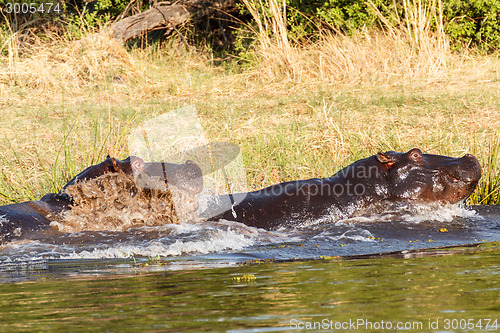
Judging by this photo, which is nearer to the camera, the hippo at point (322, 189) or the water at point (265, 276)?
the water at point (265, 276)

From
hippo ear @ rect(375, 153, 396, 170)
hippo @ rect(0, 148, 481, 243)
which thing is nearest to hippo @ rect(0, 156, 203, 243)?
hippo @ rect(0, 148, 481, 243)

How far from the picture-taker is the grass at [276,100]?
274 inches

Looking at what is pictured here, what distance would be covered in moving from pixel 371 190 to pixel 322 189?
0.33 metres

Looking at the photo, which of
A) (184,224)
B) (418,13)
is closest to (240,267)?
(184,224)

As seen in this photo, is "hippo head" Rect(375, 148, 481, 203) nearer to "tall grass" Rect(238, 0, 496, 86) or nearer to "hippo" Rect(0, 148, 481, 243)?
"hippo" Rect(0, 148, 481, 243)

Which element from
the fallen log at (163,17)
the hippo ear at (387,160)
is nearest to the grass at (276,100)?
the fallen log at (163,17)

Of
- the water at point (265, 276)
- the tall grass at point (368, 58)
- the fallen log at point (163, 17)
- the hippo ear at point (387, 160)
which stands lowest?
the water at point (265, 276)

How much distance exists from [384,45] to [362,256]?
8033 mm

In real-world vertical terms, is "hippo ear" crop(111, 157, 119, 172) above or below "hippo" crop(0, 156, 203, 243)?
above

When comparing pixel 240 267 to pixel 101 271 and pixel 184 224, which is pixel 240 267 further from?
pixel 184 224

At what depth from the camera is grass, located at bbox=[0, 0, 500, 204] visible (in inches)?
274

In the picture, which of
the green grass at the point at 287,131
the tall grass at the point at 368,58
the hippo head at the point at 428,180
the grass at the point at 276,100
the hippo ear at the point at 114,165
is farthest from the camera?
the tall grass at the point at 368,58

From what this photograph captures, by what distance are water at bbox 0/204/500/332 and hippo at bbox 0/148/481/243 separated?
115 mm

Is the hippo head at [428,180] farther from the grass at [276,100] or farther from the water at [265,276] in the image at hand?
the grass at [276,100]
